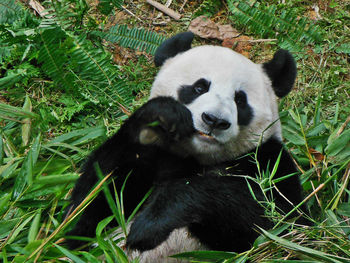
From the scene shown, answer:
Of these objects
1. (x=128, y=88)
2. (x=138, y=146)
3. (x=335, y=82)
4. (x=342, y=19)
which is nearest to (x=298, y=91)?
(x=335, y=82)

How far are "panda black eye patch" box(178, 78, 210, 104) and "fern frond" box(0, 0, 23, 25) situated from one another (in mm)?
2623

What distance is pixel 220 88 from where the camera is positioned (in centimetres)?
369

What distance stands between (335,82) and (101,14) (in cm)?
310

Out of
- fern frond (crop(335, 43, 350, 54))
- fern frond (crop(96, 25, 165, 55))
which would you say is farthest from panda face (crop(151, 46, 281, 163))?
fern frond (crop(335, 43, 350, 54))

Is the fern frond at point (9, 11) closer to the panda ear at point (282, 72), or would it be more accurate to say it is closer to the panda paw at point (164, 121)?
the panda paw at point (164, 121)

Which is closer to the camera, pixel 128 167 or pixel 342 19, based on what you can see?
pixel 128 167

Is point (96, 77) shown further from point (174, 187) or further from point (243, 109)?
point (174, 187)

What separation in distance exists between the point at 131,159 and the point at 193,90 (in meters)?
0.73

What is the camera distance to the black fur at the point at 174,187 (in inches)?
127

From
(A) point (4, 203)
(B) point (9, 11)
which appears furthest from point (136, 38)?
(A) point (4, 203)

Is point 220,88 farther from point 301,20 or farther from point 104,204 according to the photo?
point 301,20

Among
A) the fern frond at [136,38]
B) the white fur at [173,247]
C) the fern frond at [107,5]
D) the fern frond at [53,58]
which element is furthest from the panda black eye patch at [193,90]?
the fern frond at [107,5]

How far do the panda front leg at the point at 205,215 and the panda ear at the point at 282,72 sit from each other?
3.97ft

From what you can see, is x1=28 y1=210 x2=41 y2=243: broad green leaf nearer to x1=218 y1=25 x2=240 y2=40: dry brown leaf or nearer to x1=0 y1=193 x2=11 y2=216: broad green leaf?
x1=0 y1=193 x2=11 y2=216: broad green leaf
